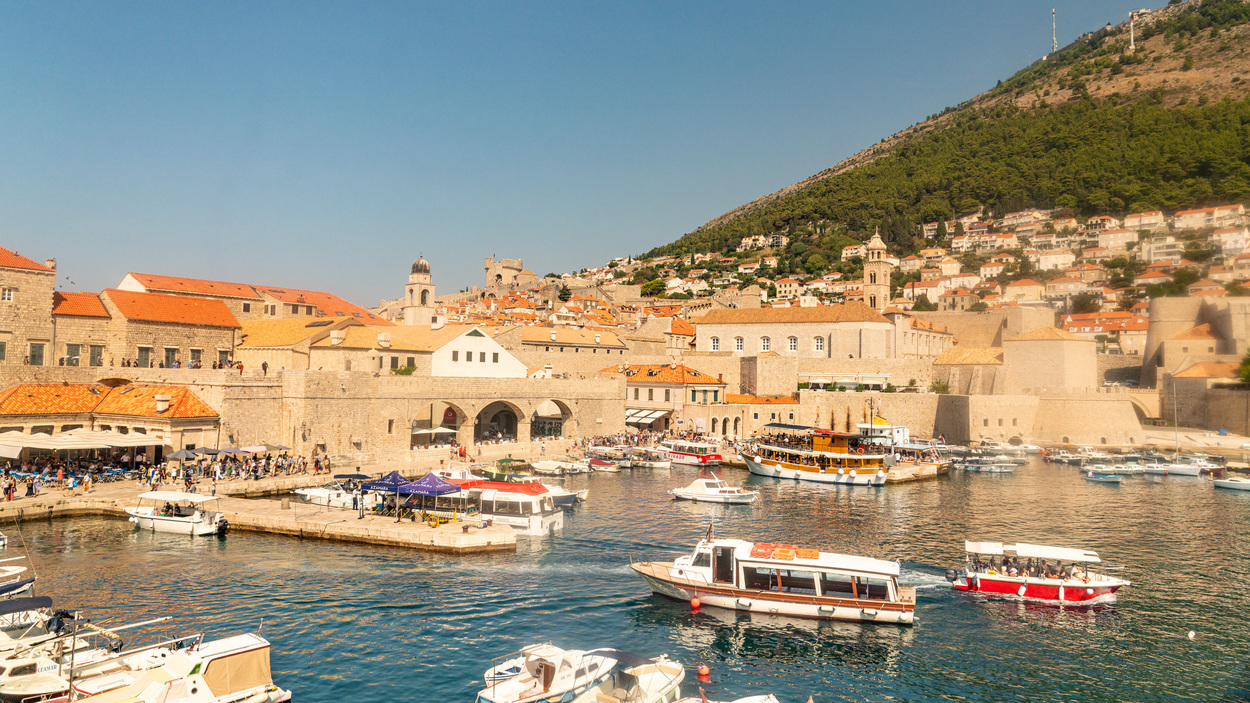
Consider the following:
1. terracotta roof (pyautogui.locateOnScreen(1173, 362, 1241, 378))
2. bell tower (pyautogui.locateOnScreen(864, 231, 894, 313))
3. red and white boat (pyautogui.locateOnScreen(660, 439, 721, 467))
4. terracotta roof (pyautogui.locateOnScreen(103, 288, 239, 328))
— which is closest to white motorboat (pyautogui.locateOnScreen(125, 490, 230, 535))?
terracotta roof (pyautogui.locateOnScreen(103, 288, 239, 328))

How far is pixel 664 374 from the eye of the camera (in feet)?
157

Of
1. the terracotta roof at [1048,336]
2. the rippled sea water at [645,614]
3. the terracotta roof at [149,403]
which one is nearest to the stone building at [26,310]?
the terracotta roof at [149,403]

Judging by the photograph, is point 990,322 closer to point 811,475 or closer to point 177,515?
point 811,475

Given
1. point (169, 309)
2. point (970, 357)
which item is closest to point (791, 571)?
point (169, 309)

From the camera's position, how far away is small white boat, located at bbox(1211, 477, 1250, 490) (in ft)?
109

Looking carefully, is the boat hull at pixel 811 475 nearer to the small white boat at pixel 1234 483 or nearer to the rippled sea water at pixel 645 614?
the rippled sea water at pixel 645 614

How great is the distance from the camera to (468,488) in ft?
74.7

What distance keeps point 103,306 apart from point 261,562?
19.7 metres

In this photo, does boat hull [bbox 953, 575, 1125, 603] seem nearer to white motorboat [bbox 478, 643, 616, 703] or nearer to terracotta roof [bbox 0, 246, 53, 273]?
white motorboat [bbox 478, 643, 616, 703]

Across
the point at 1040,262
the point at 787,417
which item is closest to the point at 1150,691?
the point at 787,417

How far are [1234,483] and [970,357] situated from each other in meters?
22.5

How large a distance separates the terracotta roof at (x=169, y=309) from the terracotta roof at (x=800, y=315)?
39.2m

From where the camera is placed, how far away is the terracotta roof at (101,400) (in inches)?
982

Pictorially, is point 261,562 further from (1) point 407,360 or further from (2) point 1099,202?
(2) point 1099,202
